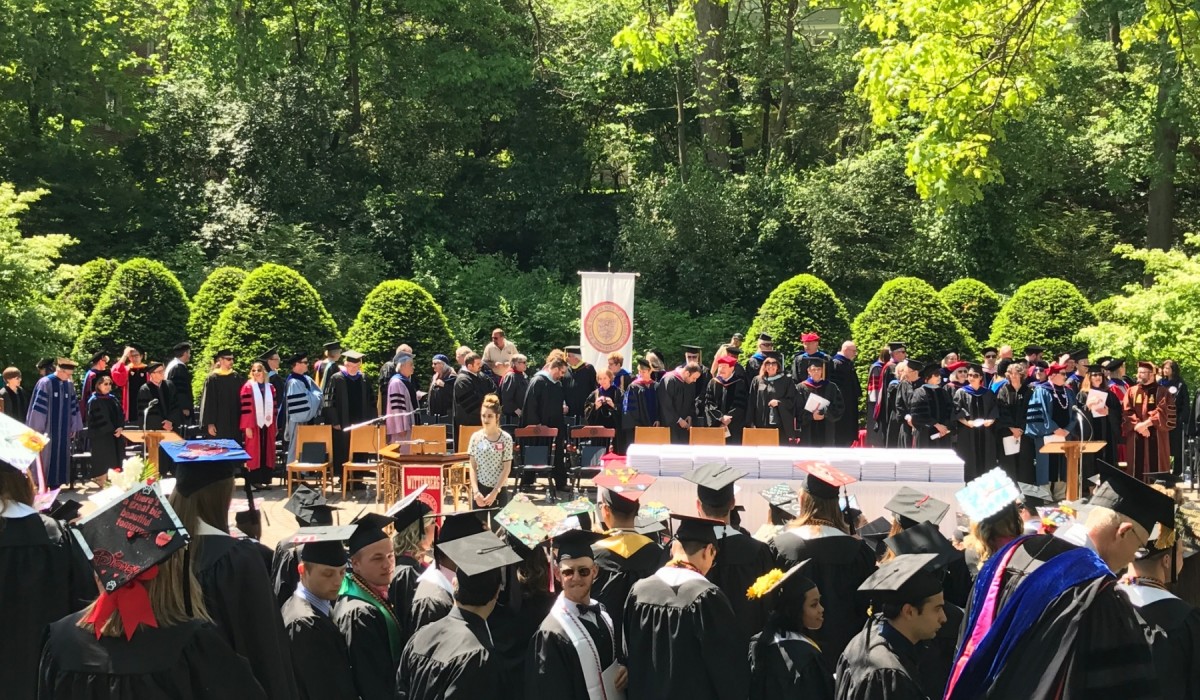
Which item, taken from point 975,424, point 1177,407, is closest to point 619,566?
point 975,424

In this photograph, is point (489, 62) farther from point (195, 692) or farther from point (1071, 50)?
point (195, 692)

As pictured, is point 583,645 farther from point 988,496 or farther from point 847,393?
point 847,393

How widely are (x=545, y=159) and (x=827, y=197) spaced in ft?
24.5

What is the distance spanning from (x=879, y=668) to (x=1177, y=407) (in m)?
14.0

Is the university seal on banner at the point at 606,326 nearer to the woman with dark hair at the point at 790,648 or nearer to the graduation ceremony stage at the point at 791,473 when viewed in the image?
the graduation ceremony stage at the point at 791,473

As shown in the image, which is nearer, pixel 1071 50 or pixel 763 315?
pixel 763 315

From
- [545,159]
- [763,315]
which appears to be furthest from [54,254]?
[545,159]

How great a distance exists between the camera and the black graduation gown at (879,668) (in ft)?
14.2

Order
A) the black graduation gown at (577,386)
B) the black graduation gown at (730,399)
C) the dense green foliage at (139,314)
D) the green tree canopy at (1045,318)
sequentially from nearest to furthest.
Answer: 1. the black graduation gown at (577,386)
2. the black graduation gown at (730,399)
3. the dense green foliage at (139,314)
4. the green tree canopy at (1045,318)

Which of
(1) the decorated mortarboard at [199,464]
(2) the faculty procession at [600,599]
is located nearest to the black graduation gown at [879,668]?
(2) the faculty procession at [600,599]

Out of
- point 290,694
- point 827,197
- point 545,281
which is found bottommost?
point 290,694

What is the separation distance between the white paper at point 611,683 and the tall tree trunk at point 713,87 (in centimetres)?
2653

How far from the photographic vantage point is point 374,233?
29.4 m

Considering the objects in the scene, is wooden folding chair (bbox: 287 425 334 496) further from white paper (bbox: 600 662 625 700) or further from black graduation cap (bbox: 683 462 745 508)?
white paper (bbox: 600 662 625 700)
